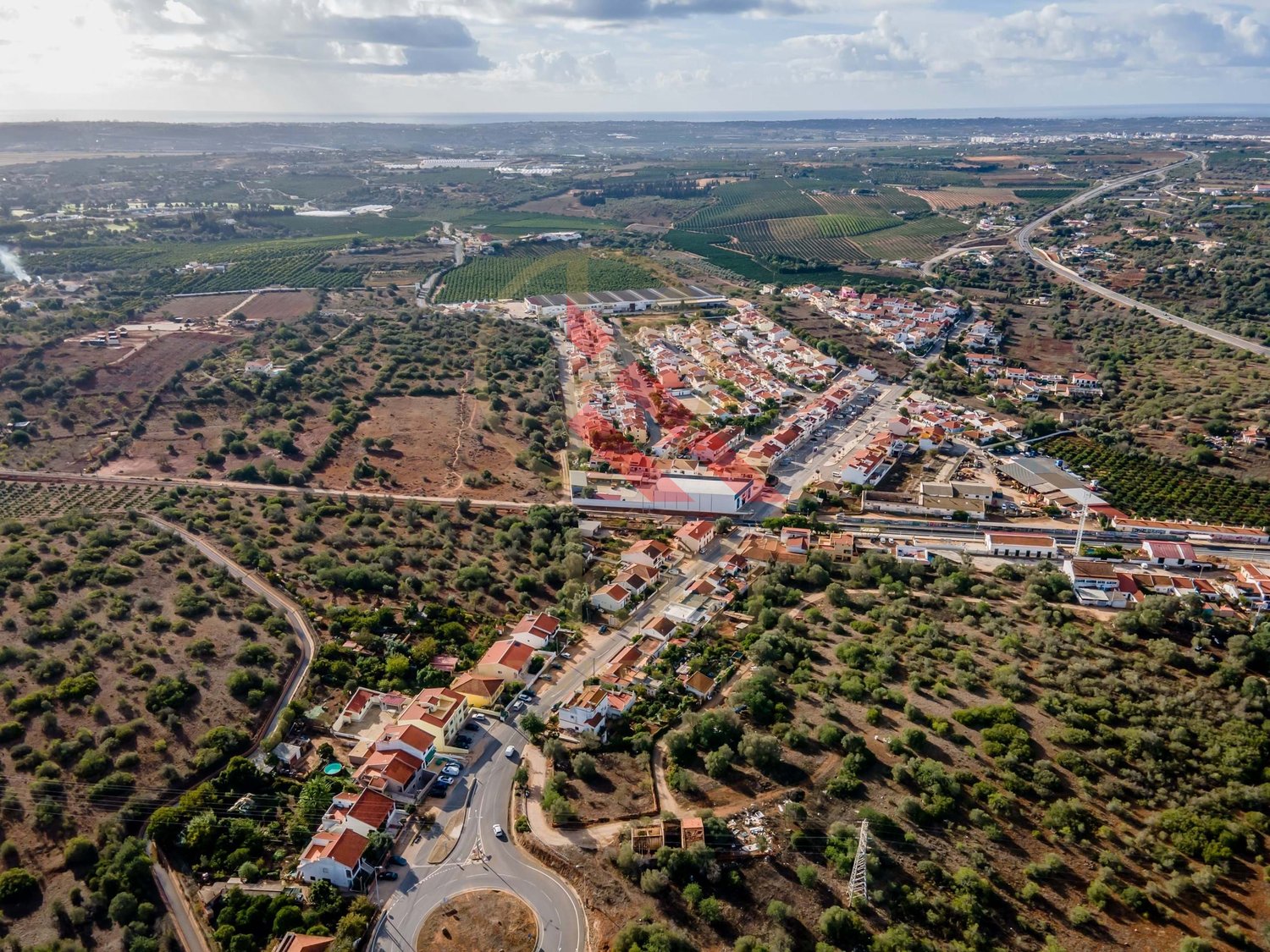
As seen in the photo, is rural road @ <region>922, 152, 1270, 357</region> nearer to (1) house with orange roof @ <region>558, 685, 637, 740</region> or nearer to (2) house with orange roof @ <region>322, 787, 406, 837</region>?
(1) house with orange roof @ <region>558, 685, 637, 740</region>

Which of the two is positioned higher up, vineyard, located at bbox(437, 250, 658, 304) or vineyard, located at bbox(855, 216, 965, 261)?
vineyard, located at bbox(855, 216, 965, 261)

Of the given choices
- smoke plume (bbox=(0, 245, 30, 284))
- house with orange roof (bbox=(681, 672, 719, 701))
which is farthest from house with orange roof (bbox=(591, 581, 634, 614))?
smoke plume (bbox=(0, 245, 30, 284))

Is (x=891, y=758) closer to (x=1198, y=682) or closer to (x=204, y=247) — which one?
(x=1198, y=682)

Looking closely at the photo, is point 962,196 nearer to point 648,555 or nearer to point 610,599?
point 648,555

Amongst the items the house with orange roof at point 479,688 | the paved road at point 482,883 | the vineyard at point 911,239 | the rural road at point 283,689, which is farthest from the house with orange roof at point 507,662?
the vineyard at point 911,239

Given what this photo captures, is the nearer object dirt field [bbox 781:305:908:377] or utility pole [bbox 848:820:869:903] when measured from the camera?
utility pole [bbox 848:820:869:903]

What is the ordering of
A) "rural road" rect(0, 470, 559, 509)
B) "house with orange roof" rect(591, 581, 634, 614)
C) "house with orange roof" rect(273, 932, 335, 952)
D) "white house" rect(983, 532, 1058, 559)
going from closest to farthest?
"house with orange roof" rect(273, 932, 335, 952), "house with orange roof" rect(591, 581, 634, 614), "white house" rect(983, 532, 1058, 559), "rural road" rect(0, 470, 559, 509)
